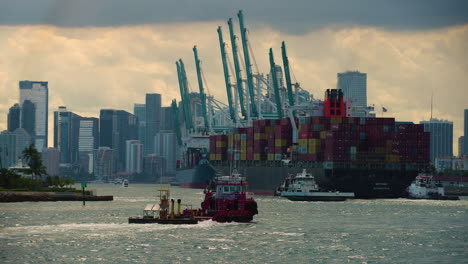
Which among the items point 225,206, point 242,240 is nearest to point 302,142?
point 225,206

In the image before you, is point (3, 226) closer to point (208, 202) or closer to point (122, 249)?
point (208, 202)

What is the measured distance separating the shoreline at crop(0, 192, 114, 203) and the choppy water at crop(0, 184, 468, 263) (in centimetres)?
3880

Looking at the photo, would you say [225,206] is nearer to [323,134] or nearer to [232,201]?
[232,201]

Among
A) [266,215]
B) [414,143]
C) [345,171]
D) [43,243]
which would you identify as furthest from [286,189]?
[43,243]

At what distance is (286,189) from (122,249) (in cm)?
9957

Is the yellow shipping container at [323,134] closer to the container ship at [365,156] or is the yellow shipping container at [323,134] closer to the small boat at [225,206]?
the container ship at [365,156]

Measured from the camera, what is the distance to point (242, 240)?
85.2 meters

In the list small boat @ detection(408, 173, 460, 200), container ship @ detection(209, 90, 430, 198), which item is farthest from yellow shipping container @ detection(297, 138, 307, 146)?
small boat @ detection(408, 173, 460, 200)

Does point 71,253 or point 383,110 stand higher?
point 383,110

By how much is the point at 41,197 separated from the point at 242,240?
3444 inches

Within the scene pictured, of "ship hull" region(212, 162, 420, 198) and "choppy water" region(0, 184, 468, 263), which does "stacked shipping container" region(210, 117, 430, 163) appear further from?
"choppy water" region(0, 184, 468, 263)

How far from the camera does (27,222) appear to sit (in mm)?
107062

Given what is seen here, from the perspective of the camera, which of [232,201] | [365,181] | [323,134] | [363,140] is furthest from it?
[323,134]

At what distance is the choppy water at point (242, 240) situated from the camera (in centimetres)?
7438
